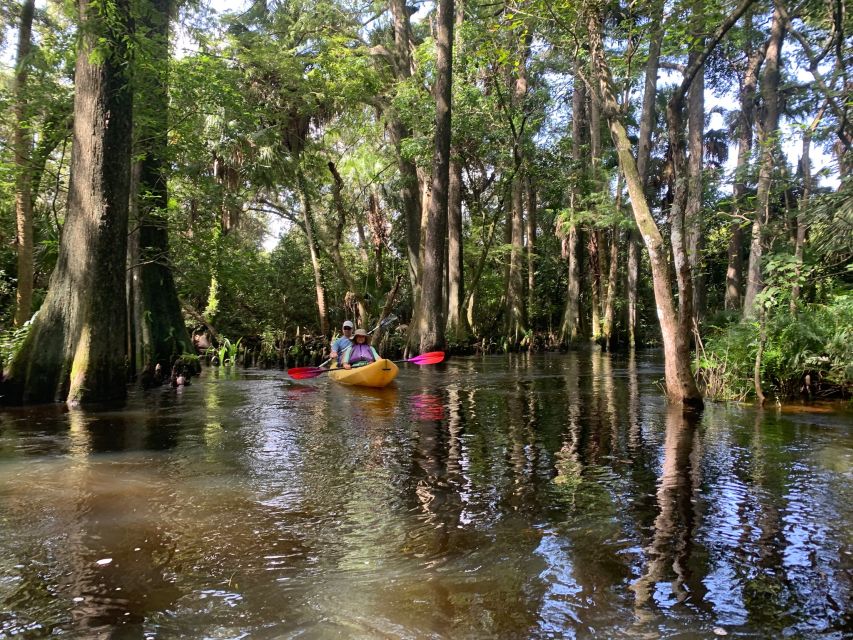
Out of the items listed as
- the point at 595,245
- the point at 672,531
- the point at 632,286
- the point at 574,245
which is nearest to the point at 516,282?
the point at 574,245

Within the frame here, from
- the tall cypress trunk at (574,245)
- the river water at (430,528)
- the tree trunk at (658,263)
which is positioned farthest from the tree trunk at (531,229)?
the river water at (430,528)

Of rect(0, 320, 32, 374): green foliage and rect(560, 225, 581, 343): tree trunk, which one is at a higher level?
rect(560, 225, 581, 343): tree trunk

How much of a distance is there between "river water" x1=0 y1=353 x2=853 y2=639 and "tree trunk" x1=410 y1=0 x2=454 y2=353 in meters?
9.45

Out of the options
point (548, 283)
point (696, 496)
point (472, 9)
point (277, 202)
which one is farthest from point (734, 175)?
point (548, 283)

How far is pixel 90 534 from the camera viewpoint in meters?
4.09

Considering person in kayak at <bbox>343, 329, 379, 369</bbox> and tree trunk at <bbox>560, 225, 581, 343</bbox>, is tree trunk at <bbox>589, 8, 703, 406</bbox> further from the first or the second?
tree trunk at <bbox>560, 225, 581, 343</bbox>

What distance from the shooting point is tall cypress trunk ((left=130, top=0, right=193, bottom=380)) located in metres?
11.9

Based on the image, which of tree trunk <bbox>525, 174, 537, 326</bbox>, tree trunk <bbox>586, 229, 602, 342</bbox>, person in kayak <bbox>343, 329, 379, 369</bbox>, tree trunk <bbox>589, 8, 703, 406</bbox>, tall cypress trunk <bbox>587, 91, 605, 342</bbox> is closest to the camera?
tree trunk <bbox>589, 8, 703, 406</bbox>

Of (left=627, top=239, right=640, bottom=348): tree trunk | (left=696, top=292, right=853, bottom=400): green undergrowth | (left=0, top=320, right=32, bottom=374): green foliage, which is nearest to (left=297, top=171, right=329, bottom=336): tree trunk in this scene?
(left=0, top=320, right=32, bottom=374): green foliage

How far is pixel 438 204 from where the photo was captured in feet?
58.1

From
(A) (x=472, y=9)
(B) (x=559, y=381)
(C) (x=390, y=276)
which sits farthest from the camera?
(C) (x=390, y=276)

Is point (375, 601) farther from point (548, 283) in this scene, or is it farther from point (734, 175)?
point (548, 283)

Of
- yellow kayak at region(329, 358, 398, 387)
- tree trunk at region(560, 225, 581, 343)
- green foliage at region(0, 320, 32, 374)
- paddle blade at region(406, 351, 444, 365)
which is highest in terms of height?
tree trunk at region(560, 225, 581, 343)

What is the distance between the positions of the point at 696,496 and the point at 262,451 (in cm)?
421
